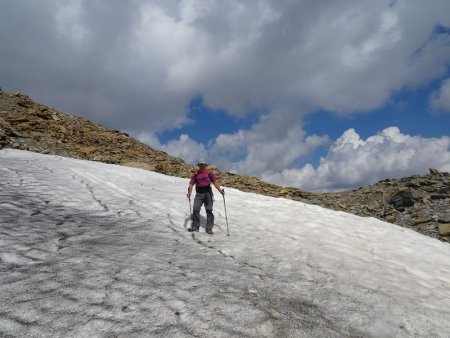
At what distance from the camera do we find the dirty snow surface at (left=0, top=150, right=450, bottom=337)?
16.8 feet

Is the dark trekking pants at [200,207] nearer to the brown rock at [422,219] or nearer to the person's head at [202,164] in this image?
the person's head at [202,164]

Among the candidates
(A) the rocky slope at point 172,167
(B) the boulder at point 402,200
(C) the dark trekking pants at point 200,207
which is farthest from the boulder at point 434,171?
(C) the dark trekking pants at point 200,207

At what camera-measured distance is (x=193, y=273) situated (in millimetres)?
7023

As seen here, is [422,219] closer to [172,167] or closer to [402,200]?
[402,200]

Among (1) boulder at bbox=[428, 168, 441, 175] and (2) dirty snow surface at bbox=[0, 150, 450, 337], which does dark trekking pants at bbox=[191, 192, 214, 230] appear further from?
(1) boulder at bbox=[428, 168, 441, 175]

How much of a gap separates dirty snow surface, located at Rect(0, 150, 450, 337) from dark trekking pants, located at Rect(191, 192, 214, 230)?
0.48 m

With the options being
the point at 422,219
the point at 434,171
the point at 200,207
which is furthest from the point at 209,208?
the point at 434,171

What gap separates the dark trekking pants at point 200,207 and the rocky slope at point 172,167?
14918 millimetres

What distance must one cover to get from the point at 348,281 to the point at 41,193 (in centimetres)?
1067

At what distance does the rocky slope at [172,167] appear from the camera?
87.5 ft

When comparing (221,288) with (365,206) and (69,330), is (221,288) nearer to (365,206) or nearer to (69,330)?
(69,330)

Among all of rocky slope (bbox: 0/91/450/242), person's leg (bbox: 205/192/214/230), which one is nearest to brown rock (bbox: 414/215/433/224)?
rocky slope (bbox: 0/91/450/242)

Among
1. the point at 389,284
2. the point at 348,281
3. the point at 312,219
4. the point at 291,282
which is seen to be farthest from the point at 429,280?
the point at 312,219

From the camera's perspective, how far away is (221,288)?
6.43m
